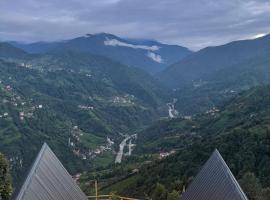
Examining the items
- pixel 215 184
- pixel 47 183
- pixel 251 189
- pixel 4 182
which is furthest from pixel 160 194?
pixel 47 183

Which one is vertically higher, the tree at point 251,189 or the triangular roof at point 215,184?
the triangular roof at point 215,184

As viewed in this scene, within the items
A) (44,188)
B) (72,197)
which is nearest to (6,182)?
(72,197)

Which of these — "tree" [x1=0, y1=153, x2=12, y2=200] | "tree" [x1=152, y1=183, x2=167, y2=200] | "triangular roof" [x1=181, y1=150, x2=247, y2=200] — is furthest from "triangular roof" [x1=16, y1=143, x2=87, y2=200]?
"tree" [x1=152, y1=183, x2=167, y2=200]

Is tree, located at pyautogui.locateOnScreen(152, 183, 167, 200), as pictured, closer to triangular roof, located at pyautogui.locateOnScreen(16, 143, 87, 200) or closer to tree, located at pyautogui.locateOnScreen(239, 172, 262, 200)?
tree, located at pyautogui.locateOnScreen(239, 172, 262, 200)

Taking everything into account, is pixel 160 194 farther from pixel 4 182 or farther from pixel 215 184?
pixel 215 184

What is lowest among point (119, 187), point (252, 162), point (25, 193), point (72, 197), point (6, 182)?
point (119, 187)

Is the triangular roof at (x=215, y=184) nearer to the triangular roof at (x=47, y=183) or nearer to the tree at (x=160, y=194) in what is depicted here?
the triangular roof at (x=47, y=183)

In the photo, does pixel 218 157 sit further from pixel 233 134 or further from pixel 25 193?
pixel 233 134

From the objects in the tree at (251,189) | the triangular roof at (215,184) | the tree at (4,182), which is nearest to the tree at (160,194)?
the tree at (251,189)
